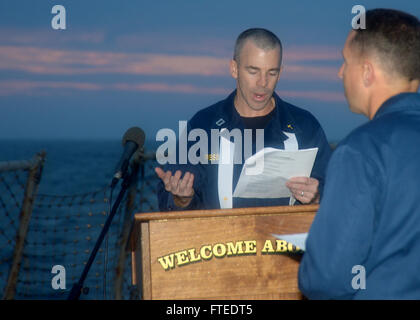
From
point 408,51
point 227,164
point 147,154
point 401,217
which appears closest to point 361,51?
point 408,51

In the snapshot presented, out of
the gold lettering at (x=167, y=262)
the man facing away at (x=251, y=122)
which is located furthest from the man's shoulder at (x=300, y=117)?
the gold lettering at (x=167, y=262)

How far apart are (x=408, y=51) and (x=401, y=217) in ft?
1.64

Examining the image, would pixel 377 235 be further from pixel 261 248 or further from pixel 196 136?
pixel 196 136

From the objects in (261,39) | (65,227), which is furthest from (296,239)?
(65,227)

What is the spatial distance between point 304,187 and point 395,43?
44.5 inches

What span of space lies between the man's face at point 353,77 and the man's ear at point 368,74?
0.4 inches

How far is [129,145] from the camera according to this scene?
275cm

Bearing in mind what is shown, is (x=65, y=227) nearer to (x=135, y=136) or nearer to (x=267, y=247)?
(x=135, y=136)

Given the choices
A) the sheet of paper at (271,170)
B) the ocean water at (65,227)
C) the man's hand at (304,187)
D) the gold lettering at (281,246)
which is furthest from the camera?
the ocean water at (65,227)

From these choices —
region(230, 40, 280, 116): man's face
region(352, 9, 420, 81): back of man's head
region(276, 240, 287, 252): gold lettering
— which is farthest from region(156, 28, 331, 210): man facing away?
region(352, 9, 420, 81): back of man's head

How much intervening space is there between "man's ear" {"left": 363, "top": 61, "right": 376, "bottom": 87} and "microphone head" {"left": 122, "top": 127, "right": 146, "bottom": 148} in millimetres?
1342

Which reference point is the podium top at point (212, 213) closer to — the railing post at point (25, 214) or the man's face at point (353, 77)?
the man's face at point (353, 77)

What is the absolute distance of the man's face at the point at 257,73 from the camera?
3287 mm
